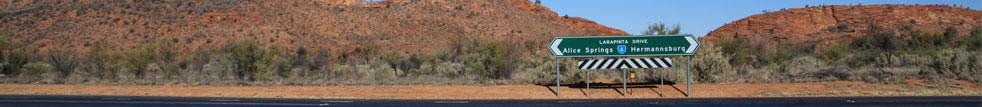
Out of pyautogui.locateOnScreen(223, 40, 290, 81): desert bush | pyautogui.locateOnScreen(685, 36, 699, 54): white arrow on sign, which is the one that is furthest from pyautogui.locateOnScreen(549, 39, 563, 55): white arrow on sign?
pyautogui.locateOnScreen(223, 40, 290, 81): desert bush

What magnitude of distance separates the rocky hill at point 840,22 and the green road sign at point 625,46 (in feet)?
182

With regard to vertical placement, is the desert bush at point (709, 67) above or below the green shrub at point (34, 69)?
above

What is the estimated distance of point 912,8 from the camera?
7550 cm

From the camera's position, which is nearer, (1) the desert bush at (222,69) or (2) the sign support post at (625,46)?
(2) the sign support post at (625,46)

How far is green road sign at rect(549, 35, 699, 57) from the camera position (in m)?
16.8

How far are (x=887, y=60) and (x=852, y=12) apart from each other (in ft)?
149

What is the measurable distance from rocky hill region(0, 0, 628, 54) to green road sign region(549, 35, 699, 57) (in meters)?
40.1

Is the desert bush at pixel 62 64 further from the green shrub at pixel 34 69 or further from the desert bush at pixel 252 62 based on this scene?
the desert bush at pixel 252 62

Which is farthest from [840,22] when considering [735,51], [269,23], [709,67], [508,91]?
[508,91]

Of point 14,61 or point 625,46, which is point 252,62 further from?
point 625,46

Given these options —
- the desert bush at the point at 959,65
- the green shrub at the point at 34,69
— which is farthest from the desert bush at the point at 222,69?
the desert bush at the point at 959,65

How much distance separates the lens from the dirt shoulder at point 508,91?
680 inches

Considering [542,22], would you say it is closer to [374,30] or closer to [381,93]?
[374,30]

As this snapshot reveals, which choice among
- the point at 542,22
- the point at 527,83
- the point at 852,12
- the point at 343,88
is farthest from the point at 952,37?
the point at 343,88
